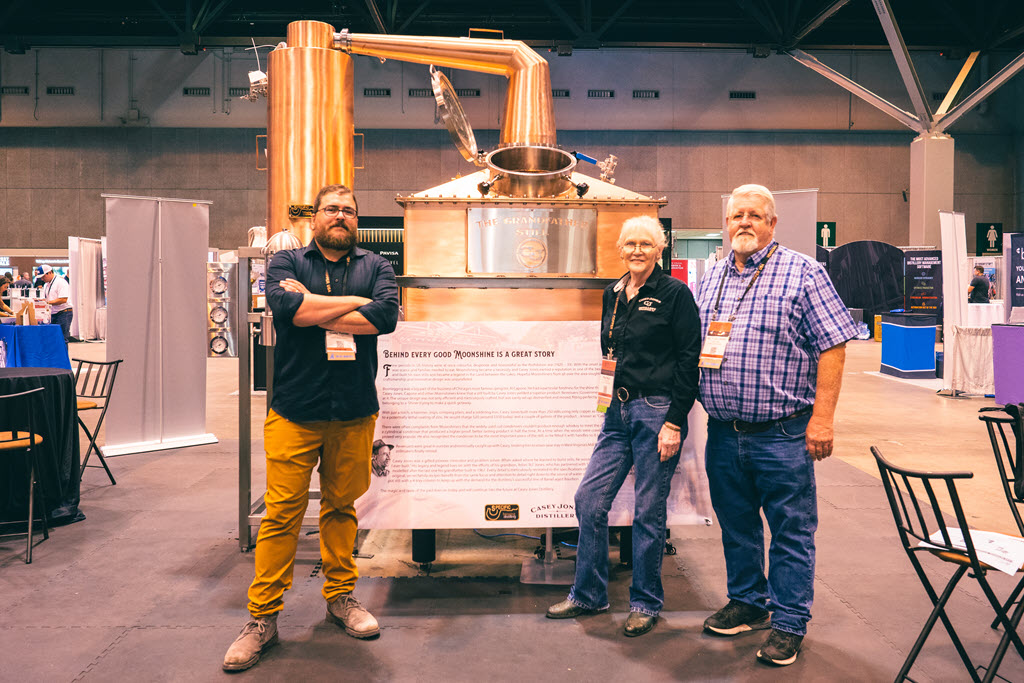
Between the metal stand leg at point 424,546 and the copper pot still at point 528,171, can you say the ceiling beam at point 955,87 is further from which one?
the metal stand leg at point 424,546

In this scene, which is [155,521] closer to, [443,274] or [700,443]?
[443,274]

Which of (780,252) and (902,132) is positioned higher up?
(902,132)

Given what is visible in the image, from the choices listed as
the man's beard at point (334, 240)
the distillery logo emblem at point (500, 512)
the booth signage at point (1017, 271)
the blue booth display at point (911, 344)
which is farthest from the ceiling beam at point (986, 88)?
the man's beard at point (334, 240)

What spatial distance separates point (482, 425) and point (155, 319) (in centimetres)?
398

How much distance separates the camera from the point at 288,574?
2656mm

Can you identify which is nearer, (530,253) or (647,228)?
(647,228)

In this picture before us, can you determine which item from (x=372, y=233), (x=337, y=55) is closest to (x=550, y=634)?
(x=337, y=55)

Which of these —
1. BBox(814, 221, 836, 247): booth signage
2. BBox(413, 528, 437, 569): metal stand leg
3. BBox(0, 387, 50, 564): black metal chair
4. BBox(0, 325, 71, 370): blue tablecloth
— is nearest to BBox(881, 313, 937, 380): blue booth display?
BBox(814, 221, 836, 247): booth signage

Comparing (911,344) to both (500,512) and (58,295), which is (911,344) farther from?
(58,295)

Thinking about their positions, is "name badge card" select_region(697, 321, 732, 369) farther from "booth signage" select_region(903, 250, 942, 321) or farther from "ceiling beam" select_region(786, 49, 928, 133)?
"ceiling beam" select_region(786, 49, 928, 133)

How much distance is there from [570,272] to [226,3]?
41.0 feet

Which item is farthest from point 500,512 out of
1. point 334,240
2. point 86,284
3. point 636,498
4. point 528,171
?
point 86,284

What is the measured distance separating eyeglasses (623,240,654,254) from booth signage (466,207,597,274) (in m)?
1.63

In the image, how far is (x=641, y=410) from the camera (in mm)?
→ 2699
